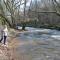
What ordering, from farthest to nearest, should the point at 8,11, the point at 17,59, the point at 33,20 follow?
the point at 33,20 < the point at 8,11 < the point at 17,59

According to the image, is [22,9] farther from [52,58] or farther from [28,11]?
[52,58]

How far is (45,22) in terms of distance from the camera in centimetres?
6500

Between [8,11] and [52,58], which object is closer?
[52,58]

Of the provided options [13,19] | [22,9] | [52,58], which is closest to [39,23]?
[22,9]

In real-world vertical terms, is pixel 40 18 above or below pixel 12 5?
below

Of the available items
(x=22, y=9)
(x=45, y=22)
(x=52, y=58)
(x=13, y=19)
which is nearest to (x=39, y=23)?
(x=45, y=22)

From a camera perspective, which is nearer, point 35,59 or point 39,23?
point 35,59

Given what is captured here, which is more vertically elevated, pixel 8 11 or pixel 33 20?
pixel 8 11

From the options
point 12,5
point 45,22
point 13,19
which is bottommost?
point 45,22

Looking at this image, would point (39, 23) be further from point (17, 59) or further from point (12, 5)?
point (17, 59)

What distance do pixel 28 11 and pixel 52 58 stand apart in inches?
1871

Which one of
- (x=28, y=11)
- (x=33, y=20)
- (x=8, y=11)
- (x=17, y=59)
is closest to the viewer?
(x=17, y=59)

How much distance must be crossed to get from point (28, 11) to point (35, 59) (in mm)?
47910

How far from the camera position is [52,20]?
63.4 m
